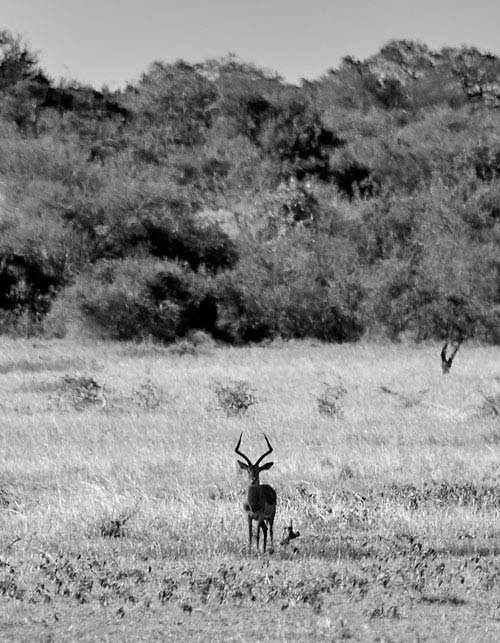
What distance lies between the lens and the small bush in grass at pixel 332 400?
60.2 ft

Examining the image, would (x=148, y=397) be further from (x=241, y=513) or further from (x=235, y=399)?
(x=241, y=513)

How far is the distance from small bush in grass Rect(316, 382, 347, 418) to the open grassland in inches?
2.0

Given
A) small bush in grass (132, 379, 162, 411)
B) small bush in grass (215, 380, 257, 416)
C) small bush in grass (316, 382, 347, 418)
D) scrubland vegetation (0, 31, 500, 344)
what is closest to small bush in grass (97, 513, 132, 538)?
small bush in grass (316, 382, 347, 418)

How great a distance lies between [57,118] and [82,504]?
151 feet

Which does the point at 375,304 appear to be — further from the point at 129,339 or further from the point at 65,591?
the point at 65,591

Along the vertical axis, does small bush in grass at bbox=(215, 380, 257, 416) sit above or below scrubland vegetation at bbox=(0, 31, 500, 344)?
below

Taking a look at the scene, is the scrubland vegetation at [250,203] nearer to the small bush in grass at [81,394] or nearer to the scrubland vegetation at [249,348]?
the scrubland vegetation at [249,348]

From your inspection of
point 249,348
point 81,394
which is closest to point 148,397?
point 81,394

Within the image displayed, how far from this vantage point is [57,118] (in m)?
54.0

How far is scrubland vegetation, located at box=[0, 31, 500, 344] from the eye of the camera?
37719mm

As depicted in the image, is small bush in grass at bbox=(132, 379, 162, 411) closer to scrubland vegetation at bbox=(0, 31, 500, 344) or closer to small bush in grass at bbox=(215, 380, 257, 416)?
small bush in grass at bbox=(215, 380, 257, 416)

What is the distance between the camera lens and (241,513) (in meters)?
9.86

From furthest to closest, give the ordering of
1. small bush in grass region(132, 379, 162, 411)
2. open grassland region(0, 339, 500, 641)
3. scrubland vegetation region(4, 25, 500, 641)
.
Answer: small bush in grass region(132, 379, 162, 411) < scrubland vegetation region(4, 25, 500, 641) < open grassland region(0, 339, 500, 641)

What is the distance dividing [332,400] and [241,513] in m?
10.1
